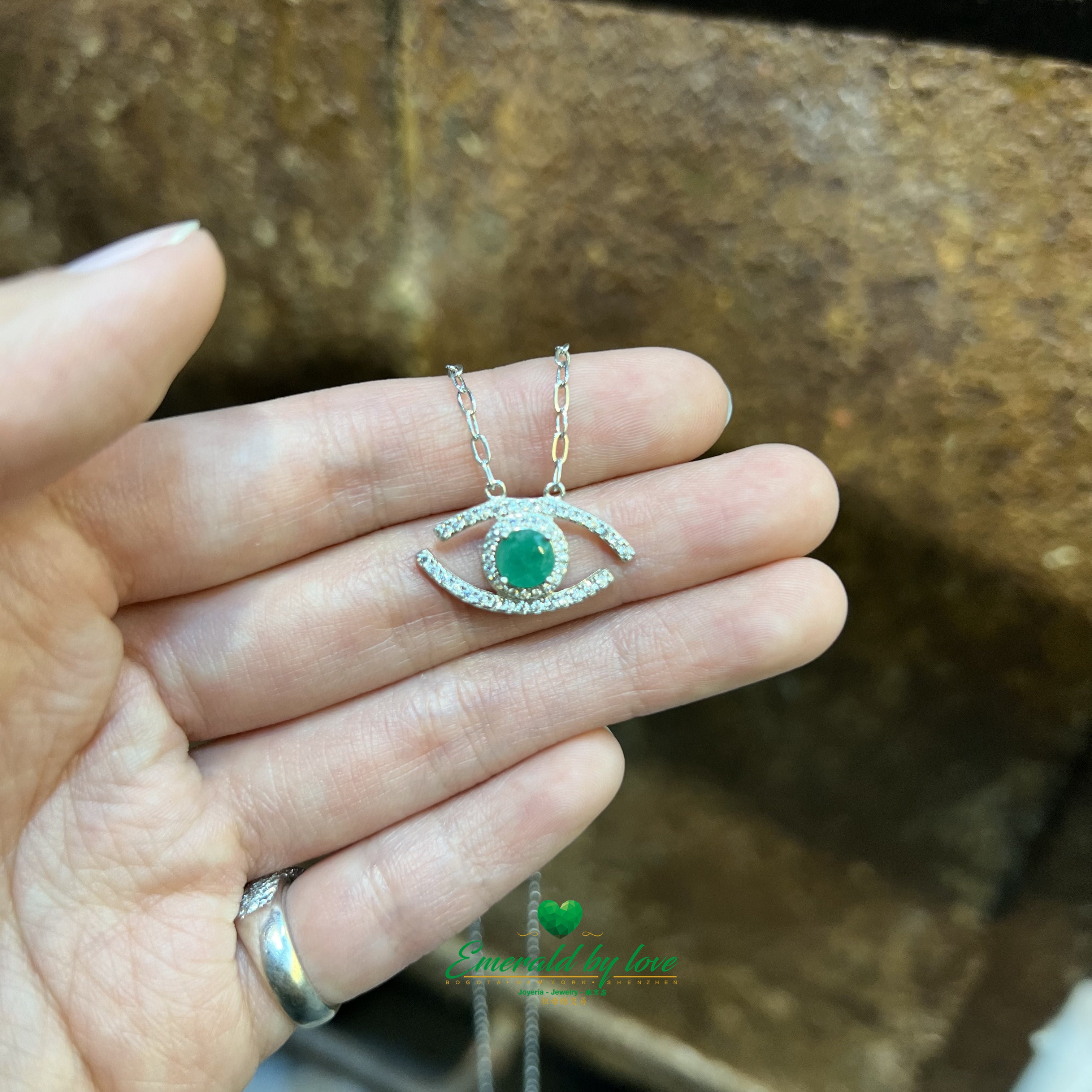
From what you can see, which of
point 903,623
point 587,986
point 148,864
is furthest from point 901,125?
point 587,986

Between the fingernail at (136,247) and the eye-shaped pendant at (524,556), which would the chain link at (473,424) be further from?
the fingernail at (136,247)

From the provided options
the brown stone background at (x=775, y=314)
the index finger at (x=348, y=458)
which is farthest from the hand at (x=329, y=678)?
the brown stone background at (x=775, y=314)

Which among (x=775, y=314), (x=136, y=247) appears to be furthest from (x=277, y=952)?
(x=775, y=314)

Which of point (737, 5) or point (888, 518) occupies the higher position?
point (737, 5)

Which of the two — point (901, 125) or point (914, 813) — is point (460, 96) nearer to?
point (901, 125)

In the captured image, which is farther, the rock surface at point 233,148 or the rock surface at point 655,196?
the rock surface at point 233,148

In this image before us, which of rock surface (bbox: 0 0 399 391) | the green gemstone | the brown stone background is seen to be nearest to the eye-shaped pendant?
the green gemstone

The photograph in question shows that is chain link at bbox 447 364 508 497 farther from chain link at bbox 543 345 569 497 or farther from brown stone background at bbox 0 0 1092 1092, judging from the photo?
brown stone background at bbox 0 0 1092 1092
